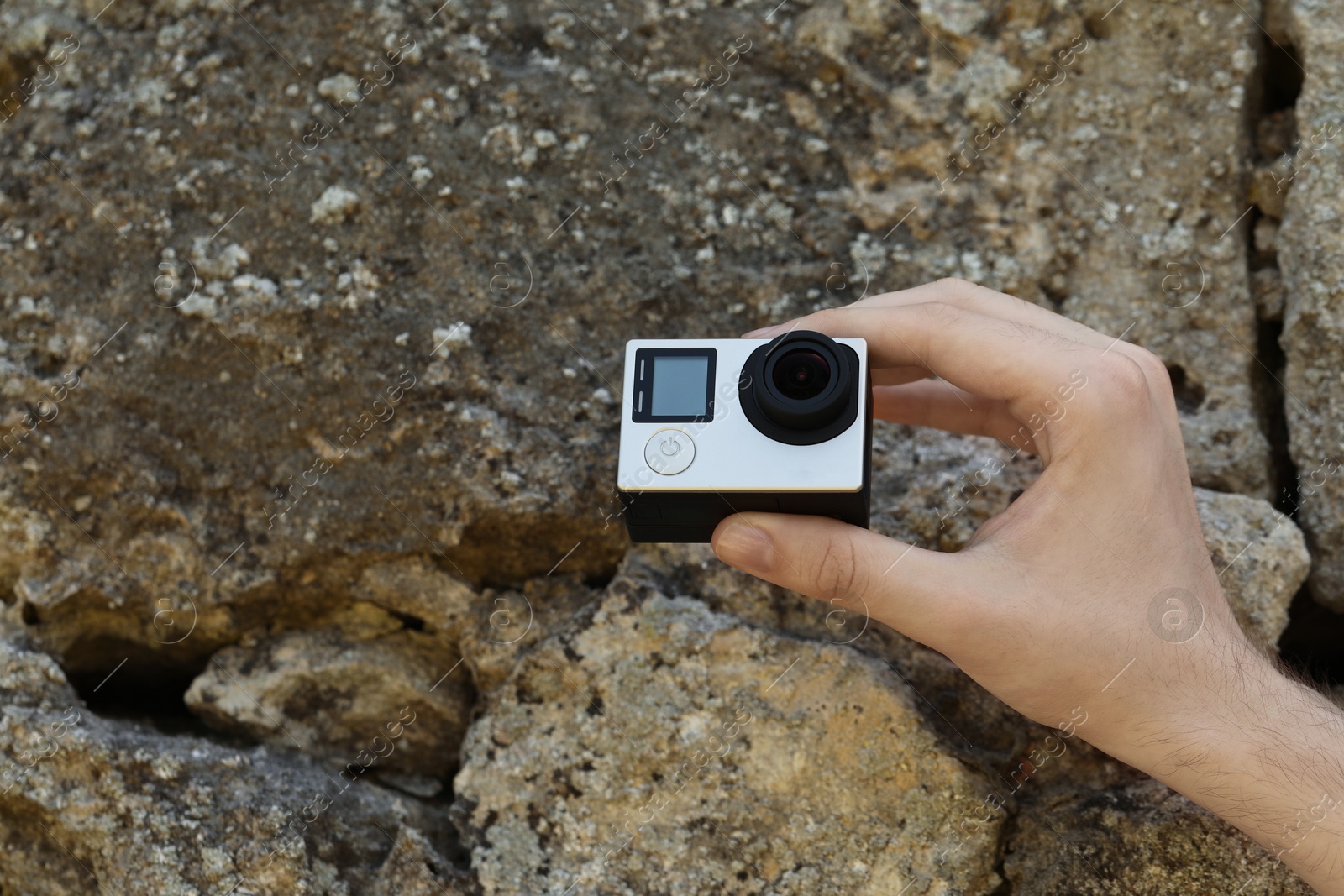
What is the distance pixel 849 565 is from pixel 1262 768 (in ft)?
2.25

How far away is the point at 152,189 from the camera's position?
229 centimetres

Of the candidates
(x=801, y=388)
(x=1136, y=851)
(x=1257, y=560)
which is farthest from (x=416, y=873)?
(x=1257, y=560)

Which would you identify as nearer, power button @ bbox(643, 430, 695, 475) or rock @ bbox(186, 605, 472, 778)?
power button @ bbox(643, 430, 695, 475)

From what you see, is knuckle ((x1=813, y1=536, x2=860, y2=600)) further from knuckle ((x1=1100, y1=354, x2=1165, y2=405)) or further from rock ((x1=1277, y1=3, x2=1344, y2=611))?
rock ((x1=1277, y1=3, x2=1344, y2=611))

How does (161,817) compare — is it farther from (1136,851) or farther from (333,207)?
(1136,851)

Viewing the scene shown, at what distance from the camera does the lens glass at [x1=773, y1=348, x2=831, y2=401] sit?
→ 166 centimetres

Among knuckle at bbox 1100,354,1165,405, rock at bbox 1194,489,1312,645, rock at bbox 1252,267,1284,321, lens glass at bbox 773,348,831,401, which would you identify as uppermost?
lens glass at bbox 773,348,831,401

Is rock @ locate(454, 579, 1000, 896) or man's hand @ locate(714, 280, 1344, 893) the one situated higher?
man's hand @ locate(714, 280, 1344, 893)

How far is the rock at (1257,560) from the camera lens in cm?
196

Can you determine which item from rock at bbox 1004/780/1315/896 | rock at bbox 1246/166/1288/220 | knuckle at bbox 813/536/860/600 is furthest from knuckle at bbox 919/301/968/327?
rock at bbox 1246/166/1288/220

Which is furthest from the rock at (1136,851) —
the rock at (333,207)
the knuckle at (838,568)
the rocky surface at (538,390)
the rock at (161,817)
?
the rock at (333,207)

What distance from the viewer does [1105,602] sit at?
1622 mm

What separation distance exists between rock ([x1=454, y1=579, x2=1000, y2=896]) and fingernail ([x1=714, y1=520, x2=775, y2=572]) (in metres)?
0.34

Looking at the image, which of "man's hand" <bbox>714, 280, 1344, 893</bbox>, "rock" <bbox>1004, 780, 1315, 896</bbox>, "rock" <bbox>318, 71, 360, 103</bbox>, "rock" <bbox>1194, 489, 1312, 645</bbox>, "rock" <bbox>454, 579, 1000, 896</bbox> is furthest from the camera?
"rock" <bbox>318, 71, 360, 103</bbox>
